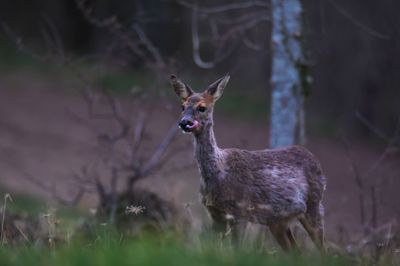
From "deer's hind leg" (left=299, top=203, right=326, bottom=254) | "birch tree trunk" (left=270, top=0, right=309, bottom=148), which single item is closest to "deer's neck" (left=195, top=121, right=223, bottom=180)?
"deer's hind leg" (left=299, top=203, right=326, bottom=254)

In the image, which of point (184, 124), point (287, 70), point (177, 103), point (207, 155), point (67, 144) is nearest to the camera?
point (184, 124)

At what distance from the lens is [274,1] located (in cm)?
1240

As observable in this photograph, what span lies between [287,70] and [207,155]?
10.7 ft

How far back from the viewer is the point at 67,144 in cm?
2403

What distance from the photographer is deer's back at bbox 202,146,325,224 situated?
938 cm

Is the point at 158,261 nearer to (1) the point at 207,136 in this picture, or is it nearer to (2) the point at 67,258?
(2) the point at 67,258

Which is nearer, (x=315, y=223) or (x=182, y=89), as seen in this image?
(x=182, y=89)

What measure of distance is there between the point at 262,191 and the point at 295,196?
41 centimetres

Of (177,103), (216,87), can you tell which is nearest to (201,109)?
(216,87)

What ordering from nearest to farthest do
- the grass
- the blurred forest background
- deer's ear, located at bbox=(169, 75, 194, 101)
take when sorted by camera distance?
the grass < deer's ear, located at bbox=(169, 75, 194, 101) < the blurred forest background

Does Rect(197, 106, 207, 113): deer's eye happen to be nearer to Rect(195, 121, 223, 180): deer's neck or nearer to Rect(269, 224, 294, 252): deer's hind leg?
Rect(195, 121, 223, 180): deer's neck

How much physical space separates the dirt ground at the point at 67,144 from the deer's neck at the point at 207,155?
6.94 meters

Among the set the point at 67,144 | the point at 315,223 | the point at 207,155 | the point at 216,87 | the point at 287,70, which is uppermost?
the point at 287,70

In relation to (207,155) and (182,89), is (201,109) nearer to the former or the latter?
(182,89)
